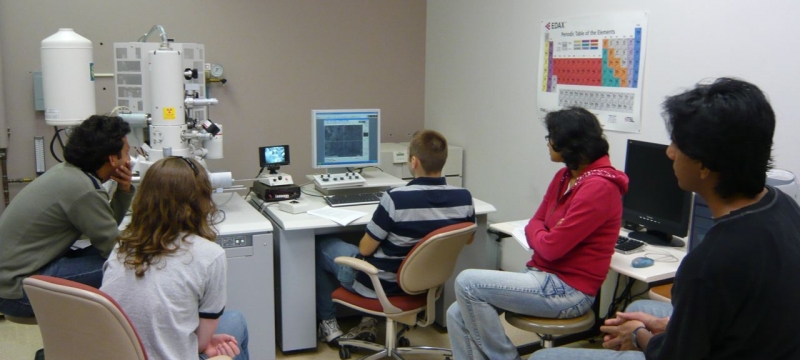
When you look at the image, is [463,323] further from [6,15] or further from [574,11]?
[6,15]

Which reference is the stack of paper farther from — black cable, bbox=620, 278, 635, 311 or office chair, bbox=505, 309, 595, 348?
black cable, bbox=620, 278, 635, 311

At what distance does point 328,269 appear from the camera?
9.68ft

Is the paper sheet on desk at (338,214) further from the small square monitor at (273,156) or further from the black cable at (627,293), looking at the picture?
the black cable at (627,293)

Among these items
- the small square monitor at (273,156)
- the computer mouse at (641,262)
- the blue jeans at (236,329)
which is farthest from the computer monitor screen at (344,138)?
the computer mouse at (641,262)

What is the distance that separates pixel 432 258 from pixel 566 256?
1.70ft

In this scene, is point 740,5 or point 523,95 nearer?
point 740,5

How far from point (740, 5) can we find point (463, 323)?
1.62 meters

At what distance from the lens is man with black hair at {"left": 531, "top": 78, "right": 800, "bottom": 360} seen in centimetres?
118

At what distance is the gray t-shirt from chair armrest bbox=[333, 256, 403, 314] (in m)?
0.87

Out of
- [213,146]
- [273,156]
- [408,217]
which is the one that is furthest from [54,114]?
[408,217]

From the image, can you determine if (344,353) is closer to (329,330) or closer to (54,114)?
(329,330)

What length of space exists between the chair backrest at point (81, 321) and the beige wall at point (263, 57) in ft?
8.47

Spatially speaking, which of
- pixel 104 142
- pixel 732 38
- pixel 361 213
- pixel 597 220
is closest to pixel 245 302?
pixel 361 213

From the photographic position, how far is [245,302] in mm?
2760
